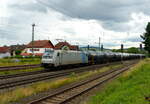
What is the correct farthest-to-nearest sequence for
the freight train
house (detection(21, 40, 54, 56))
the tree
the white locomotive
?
house (detection(21, 40, 54, 56)) < the tree < the freight train < the white locomotive

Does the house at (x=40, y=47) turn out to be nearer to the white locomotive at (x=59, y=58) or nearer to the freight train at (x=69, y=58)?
the freight train at (x=69, y=58)

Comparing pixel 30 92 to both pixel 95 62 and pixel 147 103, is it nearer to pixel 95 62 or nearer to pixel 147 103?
pixel 147 103

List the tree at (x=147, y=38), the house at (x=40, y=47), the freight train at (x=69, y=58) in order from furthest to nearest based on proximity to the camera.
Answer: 1. the house at (x=40, y=47)
2. the tree at (x=147, y=38)
3. the freight train at (x=69, y=58)

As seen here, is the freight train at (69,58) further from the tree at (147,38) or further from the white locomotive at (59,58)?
the tree at (147,38)

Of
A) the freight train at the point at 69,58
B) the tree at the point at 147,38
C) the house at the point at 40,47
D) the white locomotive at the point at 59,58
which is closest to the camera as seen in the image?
the white locomotive at the point at 59,58

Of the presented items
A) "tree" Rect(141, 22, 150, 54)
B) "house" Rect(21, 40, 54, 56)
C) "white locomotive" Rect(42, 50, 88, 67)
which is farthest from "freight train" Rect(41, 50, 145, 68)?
"house" Rect(21, 40, 54, 56)

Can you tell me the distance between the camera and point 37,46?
78312 millimetres

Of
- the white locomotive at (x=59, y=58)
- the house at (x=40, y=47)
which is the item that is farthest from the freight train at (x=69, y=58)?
the house at (x=40, y=47)

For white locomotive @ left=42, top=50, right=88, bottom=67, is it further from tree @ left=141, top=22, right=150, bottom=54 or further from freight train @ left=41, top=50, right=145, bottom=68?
tree @ left=141, top=22, right=150, bottom=54

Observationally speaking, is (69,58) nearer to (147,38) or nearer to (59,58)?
(59,58)

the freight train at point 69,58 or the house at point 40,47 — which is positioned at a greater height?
the house at point 40,47

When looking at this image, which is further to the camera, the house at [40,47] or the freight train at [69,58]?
the house at [40,47]

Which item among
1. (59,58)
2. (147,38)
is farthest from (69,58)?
(147,38)

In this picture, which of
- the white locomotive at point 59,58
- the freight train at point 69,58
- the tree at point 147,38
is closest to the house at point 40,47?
the freight train at point 69,58
